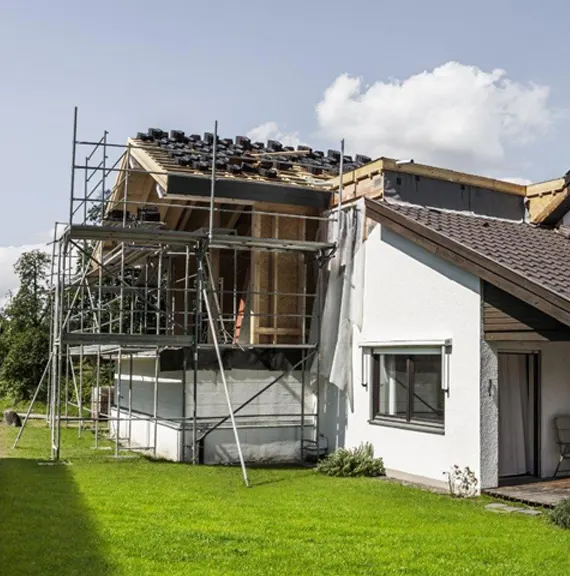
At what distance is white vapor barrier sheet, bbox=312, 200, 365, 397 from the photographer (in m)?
14.4

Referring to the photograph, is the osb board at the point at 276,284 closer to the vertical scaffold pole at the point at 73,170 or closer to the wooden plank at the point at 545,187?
the vertical scaffold pole at the point at 73,170

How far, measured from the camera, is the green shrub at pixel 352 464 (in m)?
13.0

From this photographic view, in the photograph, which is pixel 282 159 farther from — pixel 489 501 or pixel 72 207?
pixel 489 501

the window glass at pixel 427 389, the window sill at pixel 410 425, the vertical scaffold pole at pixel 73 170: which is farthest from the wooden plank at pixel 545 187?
the vertical scaffold pole at pixel 73 170

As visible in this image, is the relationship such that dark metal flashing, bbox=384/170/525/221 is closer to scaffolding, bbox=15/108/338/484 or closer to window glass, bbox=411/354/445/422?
scaffolding, bbox=15/108/338/484

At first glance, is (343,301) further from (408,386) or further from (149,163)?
(149,163)

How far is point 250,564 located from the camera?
22.9ft

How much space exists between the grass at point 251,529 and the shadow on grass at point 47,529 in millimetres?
12

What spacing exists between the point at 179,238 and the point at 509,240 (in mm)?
5640

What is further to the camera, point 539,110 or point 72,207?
point 72,207

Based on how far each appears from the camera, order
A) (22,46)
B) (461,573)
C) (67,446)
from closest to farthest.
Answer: (461,573) → (22,46) → (67,446)

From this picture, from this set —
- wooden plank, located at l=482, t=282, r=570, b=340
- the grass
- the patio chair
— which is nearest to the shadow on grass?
the grass

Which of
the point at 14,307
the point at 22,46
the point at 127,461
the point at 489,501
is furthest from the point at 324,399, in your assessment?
the point at 14,307

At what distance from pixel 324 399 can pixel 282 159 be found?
19.6 ft
